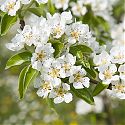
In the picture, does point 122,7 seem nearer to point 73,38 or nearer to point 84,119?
point 73,38

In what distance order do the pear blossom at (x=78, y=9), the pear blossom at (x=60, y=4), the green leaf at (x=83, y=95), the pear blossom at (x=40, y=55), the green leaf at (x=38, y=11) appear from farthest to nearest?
the pear blossom at (x=78, y=9), the pear blossom at (x=60, y=4), the green leaf at (x=38, y=11), the green leaf at (x=83, y=95), the pear blossom at (x=40, y=55)

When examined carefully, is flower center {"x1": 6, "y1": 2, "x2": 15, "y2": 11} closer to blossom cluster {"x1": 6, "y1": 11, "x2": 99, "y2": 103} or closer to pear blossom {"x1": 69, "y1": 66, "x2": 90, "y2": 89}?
blossom cluster {"x1": 6, "y1": 11, "x2": 99, "y2": 103}

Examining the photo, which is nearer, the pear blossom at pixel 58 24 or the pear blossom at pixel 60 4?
the pear blossom at pixel 58 24

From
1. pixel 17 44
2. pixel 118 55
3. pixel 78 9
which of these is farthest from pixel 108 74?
pixel 78 9

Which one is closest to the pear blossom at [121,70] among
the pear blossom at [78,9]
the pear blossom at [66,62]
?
the pear blossom at [66,62]

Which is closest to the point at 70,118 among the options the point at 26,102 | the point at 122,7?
the point at 26,102

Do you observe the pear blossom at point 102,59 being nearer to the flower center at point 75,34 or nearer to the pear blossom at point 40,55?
the flower center at point 75,34

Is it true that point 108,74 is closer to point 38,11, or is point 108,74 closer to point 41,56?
point 41,56
